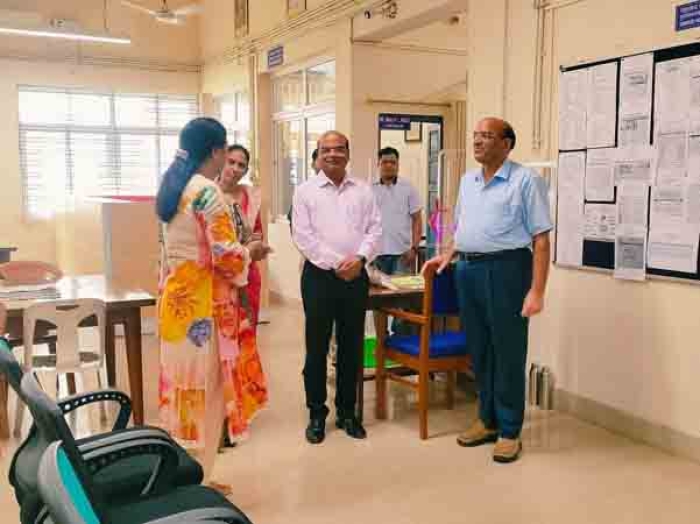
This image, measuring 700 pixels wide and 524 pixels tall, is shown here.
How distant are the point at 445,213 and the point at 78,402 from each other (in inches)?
142

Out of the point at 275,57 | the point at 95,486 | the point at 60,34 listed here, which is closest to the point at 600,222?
the point at 95,486

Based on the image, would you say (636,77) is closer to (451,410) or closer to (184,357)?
(451,410)

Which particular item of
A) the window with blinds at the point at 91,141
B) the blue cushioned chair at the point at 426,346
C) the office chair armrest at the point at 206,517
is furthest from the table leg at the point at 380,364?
the window with blinds at the point at 91,141

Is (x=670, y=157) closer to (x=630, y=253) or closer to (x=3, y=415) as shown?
(x=630, y=253)

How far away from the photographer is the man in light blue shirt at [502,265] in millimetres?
3070

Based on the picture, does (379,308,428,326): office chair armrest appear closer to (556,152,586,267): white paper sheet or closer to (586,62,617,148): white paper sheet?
(556,152,586,267): white paper sheet

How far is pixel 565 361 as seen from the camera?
12.6ft

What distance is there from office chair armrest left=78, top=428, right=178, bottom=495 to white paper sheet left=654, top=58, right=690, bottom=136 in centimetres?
259

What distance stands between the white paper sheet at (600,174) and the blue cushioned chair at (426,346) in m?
0.83

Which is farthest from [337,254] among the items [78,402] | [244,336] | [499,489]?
[78,402]

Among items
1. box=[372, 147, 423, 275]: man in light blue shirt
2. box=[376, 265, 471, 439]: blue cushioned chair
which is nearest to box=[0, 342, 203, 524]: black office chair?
box=[376, 265, 471, 439]: blue cushioned chair

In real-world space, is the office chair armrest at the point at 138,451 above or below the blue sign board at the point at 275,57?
below

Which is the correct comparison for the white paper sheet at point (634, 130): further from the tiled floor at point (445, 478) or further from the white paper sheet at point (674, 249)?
the tiled floor at point (445, 478)

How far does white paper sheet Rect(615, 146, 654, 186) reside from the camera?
3.30 m
